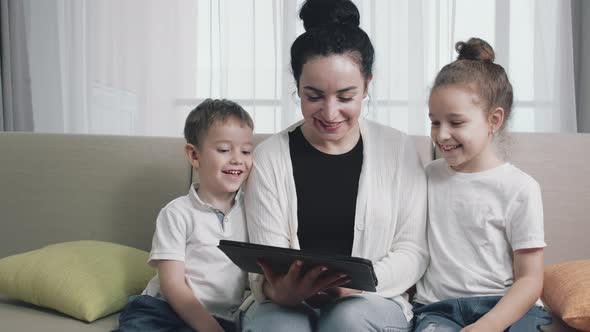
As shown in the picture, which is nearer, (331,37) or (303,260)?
(303,260)

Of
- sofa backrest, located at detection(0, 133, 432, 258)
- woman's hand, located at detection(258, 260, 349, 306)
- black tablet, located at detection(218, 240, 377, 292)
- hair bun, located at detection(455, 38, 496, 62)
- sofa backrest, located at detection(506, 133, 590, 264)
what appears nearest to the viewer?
black tablet, located at detection(218, 240, 377, 292)

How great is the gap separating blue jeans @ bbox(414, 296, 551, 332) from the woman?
2.7 inches

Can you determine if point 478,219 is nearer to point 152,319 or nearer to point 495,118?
point 495,118

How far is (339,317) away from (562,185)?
0.83 m

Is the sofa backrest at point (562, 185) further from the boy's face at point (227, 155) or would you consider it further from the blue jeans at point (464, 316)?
the boy's face at point (227, 155)

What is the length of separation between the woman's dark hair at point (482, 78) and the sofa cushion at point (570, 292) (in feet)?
1.19

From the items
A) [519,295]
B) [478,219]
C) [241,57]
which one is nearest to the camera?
[519,295]

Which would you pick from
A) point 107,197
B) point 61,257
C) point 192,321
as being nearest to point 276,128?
point 107,197

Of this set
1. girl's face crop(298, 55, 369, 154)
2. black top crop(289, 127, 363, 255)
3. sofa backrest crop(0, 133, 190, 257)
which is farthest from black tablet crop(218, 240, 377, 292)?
sofa backrest crop(0, 133, 190, 257)

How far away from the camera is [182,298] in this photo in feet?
4.96

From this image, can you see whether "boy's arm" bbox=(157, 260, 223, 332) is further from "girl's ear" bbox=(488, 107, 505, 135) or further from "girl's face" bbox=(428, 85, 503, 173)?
"girl's ear" bbox=(488, 107, 505, 135)

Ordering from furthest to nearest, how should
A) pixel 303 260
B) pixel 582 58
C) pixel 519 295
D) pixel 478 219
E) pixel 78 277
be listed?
pixel 582 58, pixel 78 277, pixel 478 219, pixel 519 295, pixel 303 260

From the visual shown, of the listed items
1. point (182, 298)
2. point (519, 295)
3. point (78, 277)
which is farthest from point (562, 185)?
point (78, 277)

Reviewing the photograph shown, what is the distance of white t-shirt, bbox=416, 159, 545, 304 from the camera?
1.43 meters
